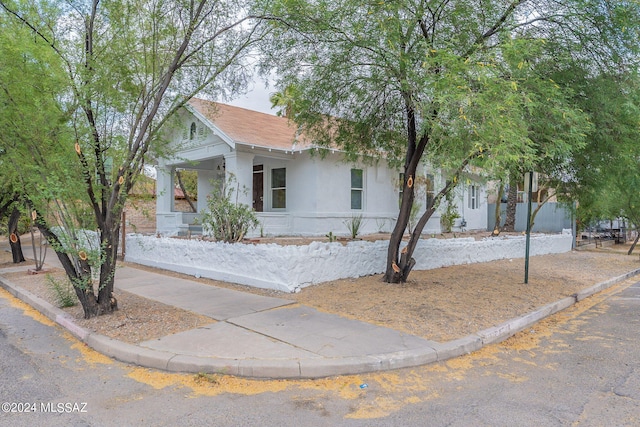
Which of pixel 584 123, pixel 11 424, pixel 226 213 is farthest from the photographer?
pixel 226 213

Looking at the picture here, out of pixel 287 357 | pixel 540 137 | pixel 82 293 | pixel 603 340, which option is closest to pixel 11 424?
pixel 287 357

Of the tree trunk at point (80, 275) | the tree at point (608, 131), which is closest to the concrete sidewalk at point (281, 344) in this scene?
the tree trunk at point (80, 275)

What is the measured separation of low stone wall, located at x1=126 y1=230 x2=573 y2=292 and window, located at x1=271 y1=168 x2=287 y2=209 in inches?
230

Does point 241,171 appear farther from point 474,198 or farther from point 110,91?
point 474,198

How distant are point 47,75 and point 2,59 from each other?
0.57 metres

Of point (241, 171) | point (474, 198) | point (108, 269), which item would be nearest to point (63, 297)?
point (108, 269)

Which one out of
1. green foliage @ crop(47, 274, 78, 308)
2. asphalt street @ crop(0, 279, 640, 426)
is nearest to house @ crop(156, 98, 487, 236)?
green foliage @ crop(47, 274, 78, 308)

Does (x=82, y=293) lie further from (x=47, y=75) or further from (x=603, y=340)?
(x=603, y=340)

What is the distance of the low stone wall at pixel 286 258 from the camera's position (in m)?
8.88

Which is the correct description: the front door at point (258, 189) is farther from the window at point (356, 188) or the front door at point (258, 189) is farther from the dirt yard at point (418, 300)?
the dirt yard at point (418, 300)

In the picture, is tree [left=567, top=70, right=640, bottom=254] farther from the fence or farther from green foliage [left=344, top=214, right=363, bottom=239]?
the fence

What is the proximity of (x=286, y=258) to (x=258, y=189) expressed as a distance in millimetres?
9723

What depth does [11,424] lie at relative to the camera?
3.64m

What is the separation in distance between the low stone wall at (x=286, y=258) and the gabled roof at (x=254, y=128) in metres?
4.26
